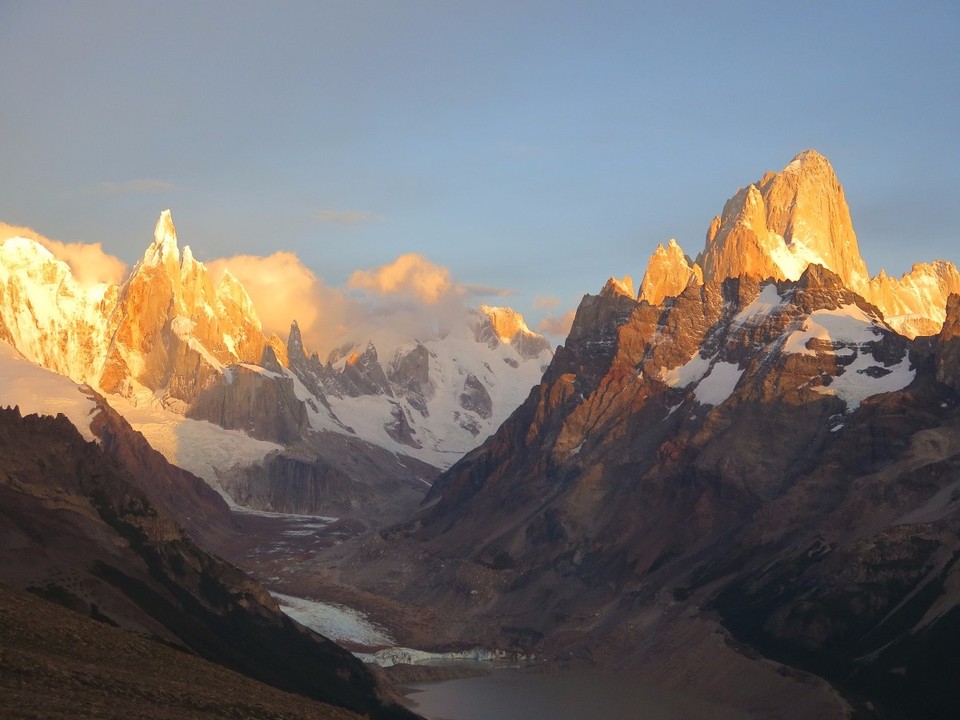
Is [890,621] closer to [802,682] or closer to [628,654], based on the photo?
[802,682]

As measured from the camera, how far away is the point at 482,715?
148 metres

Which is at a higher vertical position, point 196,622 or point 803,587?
point 803,587

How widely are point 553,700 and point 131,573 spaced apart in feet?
191

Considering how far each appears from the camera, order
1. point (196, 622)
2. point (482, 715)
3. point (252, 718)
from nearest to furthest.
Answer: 1. point (252, 718)
2. point (196, 622)
3. point (482, 715)

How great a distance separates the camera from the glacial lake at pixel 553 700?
14712 centimetres

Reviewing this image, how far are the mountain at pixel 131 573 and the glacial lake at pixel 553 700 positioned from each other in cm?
1736

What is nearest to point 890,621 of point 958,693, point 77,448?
point 958,693

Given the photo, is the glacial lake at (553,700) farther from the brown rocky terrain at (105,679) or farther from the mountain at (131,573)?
the brown rocky terrain at (105,679)

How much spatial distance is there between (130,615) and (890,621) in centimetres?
8329

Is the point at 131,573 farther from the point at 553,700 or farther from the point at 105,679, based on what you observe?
the point at 553,700

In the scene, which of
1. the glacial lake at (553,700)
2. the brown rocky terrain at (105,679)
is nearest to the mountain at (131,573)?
the brown rocky terrain at (105,679)

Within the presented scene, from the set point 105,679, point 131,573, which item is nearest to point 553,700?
point 131,573

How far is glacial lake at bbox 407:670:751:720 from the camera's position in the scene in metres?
A: 147

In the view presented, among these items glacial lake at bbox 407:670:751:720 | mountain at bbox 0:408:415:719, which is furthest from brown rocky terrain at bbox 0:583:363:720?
glacial lake at bbox 407:670:751:720
